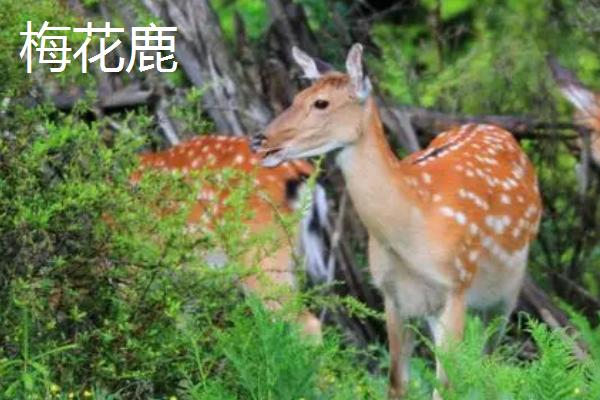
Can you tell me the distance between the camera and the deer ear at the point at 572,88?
966 cm

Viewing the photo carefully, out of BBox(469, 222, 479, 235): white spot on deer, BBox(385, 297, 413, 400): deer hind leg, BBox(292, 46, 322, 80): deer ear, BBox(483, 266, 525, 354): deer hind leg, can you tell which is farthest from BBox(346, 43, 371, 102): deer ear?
BBox(483, 266, 525, 354): deer hind leg

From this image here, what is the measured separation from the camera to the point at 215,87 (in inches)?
416

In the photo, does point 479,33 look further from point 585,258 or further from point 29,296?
point 29,296

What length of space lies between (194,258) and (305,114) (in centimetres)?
109

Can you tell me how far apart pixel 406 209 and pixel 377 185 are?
170 mm

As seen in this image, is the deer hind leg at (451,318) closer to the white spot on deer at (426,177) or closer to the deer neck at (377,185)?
the deer neck at (377,185)

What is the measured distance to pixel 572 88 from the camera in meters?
9.70

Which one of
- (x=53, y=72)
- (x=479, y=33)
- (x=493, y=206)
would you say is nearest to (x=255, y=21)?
(x=479, y=33)

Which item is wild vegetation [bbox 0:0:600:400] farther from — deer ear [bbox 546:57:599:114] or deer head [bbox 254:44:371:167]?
deer ear [bbox 546:57:599:114]

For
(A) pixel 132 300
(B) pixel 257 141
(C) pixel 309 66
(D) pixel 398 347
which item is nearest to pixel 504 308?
(D) pixel 398 347

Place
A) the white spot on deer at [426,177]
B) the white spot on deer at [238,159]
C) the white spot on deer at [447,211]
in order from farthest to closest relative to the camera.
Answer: the white spot on deer at [238,159], the white spot on deer at [426,177], the white spot on deer at [447,211]

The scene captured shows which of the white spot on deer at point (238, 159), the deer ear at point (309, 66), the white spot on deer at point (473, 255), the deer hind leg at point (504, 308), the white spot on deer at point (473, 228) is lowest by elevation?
the deer hind leg at point (504, 308)

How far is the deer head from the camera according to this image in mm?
8148

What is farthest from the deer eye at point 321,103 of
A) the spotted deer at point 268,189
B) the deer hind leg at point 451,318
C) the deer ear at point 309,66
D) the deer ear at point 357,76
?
the spotted deer at point 268,189
